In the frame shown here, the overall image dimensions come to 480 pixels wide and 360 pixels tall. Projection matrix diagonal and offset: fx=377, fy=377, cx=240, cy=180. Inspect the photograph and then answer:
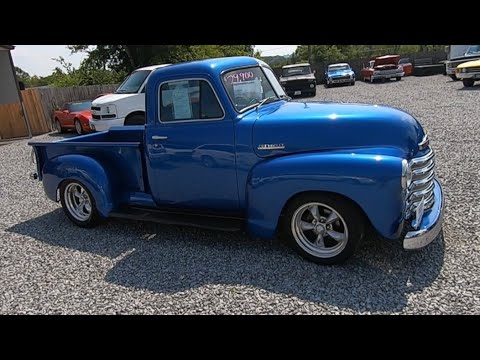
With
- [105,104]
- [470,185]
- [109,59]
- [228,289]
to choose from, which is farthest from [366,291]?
→ [109,59]

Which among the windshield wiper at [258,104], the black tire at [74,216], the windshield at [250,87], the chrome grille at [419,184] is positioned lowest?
the black tire at [74,216]

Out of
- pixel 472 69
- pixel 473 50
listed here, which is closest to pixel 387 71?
pixel 473 50

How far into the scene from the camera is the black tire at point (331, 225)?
133 inches

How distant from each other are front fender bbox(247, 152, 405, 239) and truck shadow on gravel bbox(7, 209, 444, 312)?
1.23 feet

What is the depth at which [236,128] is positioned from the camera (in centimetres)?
389

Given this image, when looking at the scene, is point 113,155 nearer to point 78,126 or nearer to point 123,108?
point 123,108

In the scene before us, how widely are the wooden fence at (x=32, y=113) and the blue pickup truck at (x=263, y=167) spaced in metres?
12.8

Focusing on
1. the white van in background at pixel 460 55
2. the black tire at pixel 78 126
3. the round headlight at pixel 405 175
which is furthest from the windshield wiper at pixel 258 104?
the white van in background at pixel 460 55

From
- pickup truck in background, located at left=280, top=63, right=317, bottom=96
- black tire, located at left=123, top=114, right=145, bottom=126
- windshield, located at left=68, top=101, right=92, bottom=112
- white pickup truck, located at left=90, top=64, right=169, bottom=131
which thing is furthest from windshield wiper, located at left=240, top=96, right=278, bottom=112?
pickup truck in background, located at left=280, top=63, right=317, bottom=96

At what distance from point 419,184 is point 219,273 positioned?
206 centimetres

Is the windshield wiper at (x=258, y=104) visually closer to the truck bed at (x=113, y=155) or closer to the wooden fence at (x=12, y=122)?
the truck bed at (x=113, y=155)

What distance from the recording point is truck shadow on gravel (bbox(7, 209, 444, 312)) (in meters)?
3.17

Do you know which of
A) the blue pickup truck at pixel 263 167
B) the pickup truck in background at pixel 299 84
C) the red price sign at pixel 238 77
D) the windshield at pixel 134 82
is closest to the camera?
the blue pickup truck at pixel 263 167

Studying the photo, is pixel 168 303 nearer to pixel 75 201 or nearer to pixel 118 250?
pixel 118 250
